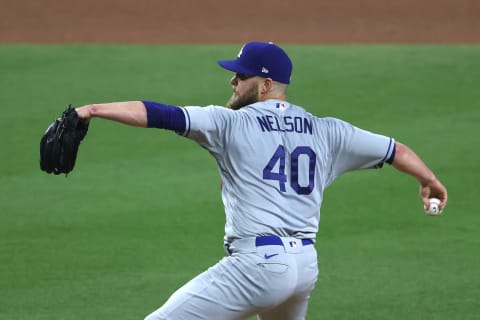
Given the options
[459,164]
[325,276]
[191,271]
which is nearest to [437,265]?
[325,276]

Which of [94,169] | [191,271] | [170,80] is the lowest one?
[191,271]

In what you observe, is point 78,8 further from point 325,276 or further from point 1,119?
point 325,276

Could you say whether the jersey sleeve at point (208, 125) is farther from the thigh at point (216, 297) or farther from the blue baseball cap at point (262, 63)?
the thigh at point (216, 297)

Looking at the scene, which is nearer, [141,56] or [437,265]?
[437,265]

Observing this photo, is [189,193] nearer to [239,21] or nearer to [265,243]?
[265,243]

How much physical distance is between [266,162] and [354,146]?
0.47m

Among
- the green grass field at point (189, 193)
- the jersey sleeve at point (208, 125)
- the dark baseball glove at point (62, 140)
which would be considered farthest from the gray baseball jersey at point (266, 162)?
the green grass field at point (189, 193)

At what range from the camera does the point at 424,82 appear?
12.5 m

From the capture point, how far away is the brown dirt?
49.8 ft

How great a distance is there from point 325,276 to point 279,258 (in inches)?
112

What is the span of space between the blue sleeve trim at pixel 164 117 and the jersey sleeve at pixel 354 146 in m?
0.75

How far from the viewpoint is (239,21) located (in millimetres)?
16047

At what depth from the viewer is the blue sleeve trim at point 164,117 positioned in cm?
429

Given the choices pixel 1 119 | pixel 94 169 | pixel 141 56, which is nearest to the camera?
pixel 94 169
